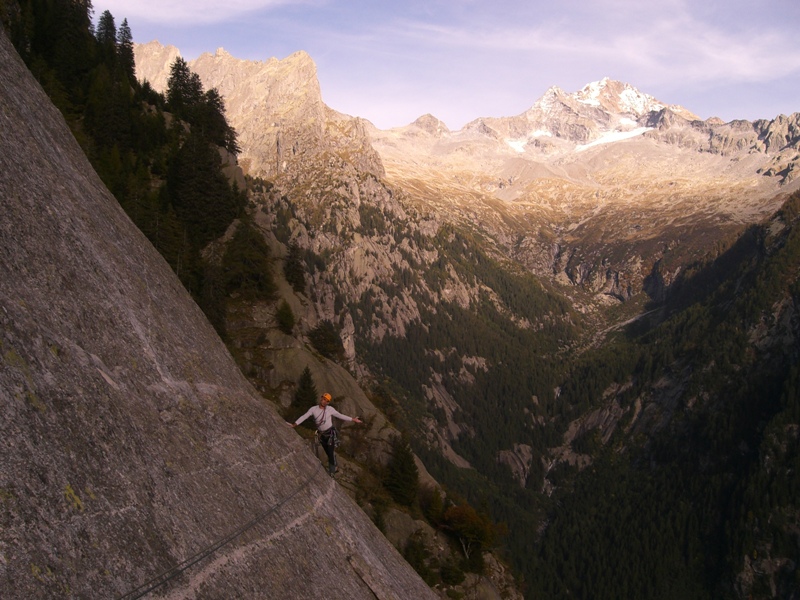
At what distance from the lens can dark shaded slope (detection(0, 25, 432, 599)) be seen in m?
10.8

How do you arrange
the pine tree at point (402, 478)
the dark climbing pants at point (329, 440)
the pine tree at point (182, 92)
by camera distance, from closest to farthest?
the dark climbing pants at point (329, 440), the pine tree at point (402, 478), the pine tree at point (182, 92)

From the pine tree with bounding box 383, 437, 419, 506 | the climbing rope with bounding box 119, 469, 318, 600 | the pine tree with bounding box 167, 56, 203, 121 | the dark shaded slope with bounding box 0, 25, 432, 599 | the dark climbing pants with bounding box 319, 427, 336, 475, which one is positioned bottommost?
the pine tree with bounding box 383, 437, 419, 506

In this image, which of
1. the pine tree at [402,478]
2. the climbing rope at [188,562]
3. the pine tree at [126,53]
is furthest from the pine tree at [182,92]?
the climbing rope at [188,562]

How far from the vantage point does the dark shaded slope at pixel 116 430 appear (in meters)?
10.8

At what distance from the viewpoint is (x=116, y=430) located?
13242 millimetres

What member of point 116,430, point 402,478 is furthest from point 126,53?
point 116,430

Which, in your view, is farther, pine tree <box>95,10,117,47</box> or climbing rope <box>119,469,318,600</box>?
pine tree <box>95,10,117,47</box>

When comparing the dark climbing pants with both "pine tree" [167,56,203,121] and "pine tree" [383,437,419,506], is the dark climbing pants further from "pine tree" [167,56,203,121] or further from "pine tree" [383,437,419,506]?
"pine tree" [167,56,203,121]

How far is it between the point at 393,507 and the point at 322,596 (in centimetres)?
3126

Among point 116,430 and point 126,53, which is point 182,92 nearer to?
point 126,53

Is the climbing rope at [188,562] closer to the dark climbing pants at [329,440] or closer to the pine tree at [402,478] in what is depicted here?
the dark climbing pants at [329,440]

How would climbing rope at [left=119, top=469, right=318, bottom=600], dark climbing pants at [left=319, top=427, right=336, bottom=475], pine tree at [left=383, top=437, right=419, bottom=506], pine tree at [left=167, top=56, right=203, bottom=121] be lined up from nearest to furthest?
climbing rope at [left=119, top=469, right=318, bottom=600] < dark climbing pants at [left=319, top=427, right=336, bottom=475] < pine tree at [left=383, top=437, right=419, bottom=506] < pine tree at [left=167, top=56, right=203, bottom=121]

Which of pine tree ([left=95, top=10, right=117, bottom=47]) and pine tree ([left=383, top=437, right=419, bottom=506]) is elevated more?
pine tree ([left=95, top=10, right=117, bottom=47])

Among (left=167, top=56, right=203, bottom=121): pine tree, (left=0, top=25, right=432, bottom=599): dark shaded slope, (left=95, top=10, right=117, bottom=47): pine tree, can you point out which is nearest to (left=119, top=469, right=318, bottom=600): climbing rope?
(left=0, top=25, right=432, bottom=599): dark shaded slope
